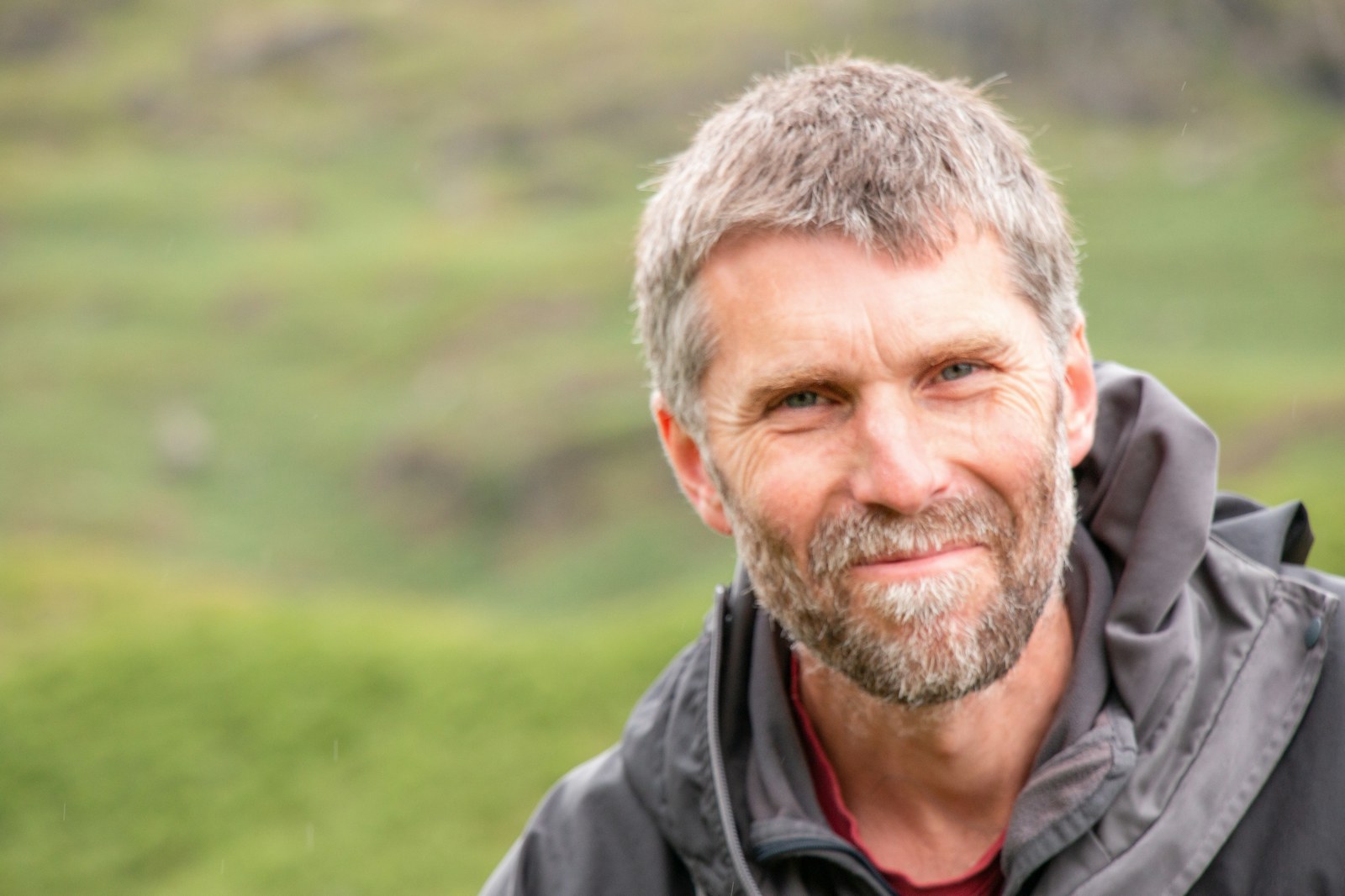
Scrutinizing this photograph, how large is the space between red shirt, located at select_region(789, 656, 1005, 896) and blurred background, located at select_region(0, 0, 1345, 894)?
1.66 meters

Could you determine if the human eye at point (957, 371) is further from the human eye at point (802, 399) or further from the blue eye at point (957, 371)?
the human eye at point (802, 399)

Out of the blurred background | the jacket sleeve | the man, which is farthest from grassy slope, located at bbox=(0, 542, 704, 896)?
the man

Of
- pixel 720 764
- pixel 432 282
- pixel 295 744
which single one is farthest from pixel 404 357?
pixel 720 764

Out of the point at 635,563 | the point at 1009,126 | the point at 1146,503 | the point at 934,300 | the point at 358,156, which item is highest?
the point at 358,156

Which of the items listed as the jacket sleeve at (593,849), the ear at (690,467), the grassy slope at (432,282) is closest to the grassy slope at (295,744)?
the grassy slope at (432,282)

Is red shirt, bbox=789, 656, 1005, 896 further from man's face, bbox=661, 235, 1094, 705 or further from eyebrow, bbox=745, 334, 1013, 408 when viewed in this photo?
eyebrow, bbox=745, 334, 1013, 408

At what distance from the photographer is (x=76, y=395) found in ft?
80.0

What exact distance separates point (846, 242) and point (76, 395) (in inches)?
939

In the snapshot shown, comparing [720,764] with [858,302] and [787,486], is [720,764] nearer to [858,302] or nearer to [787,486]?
[787,486]

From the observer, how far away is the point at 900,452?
2914 mm

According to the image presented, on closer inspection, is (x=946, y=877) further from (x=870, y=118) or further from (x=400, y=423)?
(x=400, y=423)

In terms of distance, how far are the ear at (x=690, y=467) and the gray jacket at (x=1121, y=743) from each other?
8.4 inches

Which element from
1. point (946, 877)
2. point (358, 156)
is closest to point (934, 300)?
point (946, 877)

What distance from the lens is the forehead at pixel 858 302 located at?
2.96 metres
